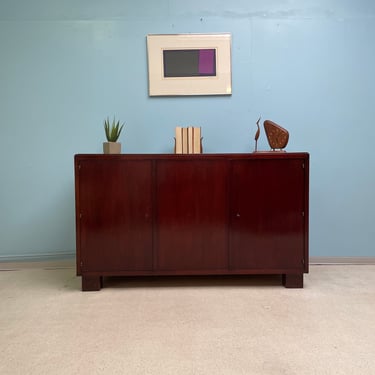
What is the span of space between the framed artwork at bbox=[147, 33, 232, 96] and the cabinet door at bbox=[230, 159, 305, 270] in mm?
757

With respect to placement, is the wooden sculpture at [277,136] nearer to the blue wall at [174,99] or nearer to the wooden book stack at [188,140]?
the blue wall at [174,99]

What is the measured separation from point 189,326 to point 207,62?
5.56ft

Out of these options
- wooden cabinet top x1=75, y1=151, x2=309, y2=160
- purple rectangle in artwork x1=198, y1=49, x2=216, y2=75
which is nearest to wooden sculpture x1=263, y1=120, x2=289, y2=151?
wooden cabinet top x1=75, y1=151, x2=309, y2=160

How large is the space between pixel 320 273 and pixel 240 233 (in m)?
0.71

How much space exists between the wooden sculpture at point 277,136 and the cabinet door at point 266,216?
18 centimetres

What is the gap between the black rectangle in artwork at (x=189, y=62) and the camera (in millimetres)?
2049

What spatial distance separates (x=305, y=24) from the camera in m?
2.07

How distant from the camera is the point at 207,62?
2.05 m

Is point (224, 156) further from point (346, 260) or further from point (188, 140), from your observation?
point (346, 260)

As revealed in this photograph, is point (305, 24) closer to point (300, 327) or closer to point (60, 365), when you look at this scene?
point (300, 327)

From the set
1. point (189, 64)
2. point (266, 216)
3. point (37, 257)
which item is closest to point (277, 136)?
point (266, 216)

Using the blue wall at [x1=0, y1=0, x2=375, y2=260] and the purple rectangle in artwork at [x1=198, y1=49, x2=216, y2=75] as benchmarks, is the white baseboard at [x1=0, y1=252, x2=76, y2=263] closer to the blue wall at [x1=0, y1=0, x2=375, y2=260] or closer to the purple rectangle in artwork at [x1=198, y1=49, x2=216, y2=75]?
the blue wall at [x1=0, y1=0, x2=375, y2=260]

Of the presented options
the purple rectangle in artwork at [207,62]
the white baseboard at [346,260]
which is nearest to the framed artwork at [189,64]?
the purple rectangle in artwork at [207,62]

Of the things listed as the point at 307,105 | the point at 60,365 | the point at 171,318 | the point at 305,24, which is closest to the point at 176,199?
the point at 171,318
